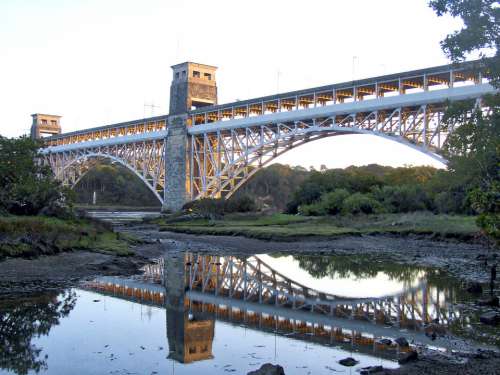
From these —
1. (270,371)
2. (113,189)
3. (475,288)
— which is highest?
(113,189)

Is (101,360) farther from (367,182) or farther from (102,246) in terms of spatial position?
(367,182)

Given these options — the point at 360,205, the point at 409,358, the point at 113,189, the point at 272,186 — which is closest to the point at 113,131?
the point at 272,186

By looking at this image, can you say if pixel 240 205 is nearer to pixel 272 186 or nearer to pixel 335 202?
pixel 335 202

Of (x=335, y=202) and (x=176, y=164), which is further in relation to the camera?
(x=176, y=164)

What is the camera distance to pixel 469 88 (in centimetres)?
2903

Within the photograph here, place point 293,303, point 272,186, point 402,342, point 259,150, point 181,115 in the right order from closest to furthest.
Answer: point 402,342
point 293,303
point 259,150
point 181,115
point 272,186

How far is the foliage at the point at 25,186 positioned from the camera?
27594 mm

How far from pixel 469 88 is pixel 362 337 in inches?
821

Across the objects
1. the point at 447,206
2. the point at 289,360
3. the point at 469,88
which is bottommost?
the point at 289,360

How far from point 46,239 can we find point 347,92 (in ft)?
75.5

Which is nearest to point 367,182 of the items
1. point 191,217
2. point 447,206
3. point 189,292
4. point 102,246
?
point 447,206

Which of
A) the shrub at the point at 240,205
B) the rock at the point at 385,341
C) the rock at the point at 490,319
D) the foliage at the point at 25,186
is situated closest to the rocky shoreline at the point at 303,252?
the rock at the point at 385,341

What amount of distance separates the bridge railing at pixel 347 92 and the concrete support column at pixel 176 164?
168 cm

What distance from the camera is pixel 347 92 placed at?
38.0 metres
